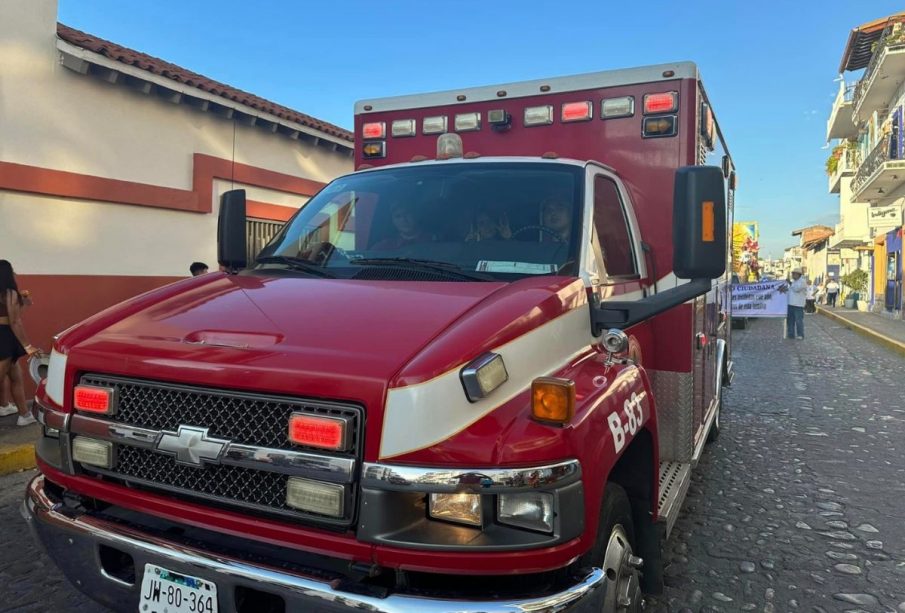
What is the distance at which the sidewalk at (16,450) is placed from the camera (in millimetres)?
5474

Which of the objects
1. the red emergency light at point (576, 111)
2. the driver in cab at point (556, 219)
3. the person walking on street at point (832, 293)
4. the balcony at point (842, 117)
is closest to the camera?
the driver in cab at point (556, 219)

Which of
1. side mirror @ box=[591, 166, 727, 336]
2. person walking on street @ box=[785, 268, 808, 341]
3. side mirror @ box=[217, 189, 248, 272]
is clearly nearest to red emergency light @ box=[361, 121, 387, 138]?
side mirror @ box=[217, 189, 248, 272]

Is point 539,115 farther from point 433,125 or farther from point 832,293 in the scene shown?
point 832,293

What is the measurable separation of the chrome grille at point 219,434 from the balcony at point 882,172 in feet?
80.4

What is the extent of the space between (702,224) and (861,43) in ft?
98.1

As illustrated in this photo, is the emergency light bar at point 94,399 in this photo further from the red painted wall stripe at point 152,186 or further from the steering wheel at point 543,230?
the red painted wall stripe at point 152,186

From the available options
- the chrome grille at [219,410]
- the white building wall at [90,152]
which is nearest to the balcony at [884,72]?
the white building wall at [90,152]

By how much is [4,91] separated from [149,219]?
7.00 ft

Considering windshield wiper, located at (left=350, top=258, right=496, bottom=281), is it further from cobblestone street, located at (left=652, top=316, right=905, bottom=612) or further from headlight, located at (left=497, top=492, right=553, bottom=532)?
cobblestone street, located at (left=652, top=316, right=905, bottom=612)

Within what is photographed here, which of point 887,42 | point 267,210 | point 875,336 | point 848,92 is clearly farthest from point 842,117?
point 267,210

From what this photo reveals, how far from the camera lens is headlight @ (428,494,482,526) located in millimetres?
1935

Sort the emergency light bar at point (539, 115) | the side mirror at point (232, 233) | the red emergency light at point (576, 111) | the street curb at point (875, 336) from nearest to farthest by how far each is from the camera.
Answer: the side mirror at point (232, 233), the red emergency light at point (576, 111), the emergency light bar at point (539, 115), the street curb at point (875, 336)

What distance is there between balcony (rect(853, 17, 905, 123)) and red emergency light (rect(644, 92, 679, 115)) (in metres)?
22.2

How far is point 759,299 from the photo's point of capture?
16.7 metres
